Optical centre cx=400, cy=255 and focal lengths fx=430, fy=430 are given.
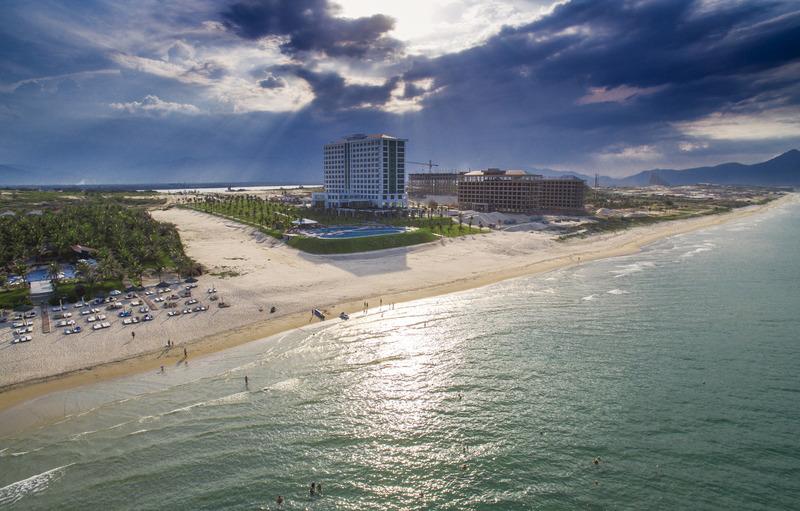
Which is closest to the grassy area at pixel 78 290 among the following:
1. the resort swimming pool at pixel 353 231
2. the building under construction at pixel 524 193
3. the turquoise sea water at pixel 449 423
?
the turquoise sea water at pixel 449 423

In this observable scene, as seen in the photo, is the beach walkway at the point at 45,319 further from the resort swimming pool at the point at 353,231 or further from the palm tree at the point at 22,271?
the resort swimming pool at the point at 353,231

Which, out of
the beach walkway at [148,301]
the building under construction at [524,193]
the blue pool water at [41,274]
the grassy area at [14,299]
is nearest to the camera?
the grassy area at [14,299]

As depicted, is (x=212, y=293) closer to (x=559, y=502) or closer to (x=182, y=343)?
(x=182, y=343)

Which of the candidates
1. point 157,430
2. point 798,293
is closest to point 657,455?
point 157,430

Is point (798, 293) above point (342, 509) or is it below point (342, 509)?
above

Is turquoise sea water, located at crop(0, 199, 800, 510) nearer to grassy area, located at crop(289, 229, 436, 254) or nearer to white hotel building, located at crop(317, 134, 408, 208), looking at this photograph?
grassy area, located at crop(289, 229, 436, 254)

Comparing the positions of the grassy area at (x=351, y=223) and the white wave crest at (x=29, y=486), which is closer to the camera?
the white wave crest at (x=29, y=486)

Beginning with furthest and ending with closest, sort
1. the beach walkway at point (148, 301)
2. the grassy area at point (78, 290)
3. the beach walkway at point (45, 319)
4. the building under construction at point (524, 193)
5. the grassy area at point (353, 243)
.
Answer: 1. the building under construction at point (524, 193)
2. the grassy area at point (353, 243)
3. the grassy area at point (78, 290)
4. the beach walkway at point (148, 301)
5. the beach walkway at point (45, 319)
